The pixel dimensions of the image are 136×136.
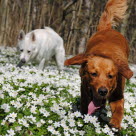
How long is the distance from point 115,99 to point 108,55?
76 cm

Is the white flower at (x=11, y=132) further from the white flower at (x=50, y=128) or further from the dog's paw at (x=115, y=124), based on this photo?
the dog's paw at (x=115, y=124)

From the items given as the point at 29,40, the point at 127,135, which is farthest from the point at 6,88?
the point at 29,40

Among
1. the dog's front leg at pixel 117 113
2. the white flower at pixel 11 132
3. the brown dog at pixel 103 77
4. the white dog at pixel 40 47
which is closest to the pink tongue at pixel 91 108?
the brown dog at pixel 103 77

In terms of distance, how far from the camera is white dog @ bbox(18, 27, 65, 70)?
10078 mm

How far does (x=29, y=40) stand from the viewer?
1013cm

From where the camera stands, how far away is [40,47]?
10.5m

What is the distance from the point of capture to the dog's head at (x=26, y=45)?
10.0 metres

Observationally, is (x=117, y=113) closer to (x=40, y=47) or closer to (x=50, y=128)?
(x=50, y=128)

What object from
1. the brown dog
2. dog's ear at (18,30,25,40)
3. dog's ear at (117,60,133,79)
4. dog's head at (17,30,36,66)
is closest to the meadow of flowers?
the brown dog

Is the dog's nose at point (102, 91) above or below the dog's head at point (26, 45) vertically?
above

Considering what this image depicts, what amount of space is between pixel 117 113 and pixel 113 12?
4.14 metres

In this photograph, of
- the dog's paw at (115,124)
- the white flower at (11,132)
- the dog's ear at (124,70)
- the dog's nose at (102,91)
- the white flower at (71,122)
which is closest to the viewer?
the white flower at (11,132)

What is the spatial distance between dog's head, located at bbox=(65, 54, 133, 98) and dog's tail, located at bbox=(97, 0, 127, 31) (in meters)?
3.42

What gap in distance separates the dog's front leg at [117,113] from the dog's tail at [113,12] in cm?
342
